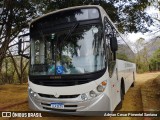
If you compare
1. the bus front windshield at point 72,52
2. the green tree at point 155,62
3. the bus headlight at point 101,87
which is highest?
the bus front windshield at point 72,52

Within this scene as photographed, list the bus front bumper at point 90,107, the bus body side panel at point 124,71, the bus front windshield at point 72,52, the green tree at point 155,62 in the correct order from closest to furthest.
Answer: the bus front bumper at point 90,107 → the bus front windshield at point 72,52 → the bus body side panel at point 124,71 → the green tree at point 155,62

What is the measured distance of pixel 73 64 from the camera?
591 cm

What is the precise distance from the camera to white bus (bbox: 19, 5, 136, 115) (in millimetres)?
5668

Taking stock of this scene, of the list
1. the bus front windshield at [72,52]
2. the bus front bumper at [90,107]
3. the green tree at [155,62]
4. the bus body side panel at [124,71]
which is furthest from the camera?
the green tree at [155,62]

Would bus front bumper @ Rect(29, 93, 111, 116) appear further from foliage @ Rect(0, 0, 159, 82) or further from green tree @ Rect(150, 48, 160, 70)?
green tree @ Rect(150, 48, 160, 70)

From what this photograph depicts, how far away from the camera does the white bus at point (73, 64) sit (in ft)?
18.6

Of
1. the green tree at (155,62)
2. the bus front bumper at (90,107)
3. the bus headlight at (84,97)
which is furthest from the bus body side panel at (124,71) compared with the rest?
the green tree at (155,62)

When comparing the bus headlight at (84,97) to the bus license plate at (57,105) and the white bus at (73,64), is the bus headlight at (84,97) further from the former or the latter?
the bus license plate at (57,105)

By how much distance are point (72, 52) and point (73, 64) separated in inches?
14.0

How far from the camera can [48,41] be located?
6.45 m

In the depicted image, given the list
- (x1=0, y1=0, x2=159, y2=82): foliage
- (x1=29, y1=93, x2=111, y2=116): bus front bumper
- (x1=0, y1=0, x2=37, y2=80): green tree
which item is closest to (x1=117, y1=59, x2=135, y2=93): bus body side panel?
(x1=29, y1=93, x2=111, y2=116): bus front bumper

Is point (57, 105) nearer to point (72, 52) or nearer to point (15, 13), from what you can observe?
point (72, 52)

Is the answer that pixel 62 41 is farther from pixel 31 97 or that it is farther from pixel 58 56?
pixel 31 97

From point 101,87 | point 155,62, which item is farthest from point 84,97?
point 155,62
